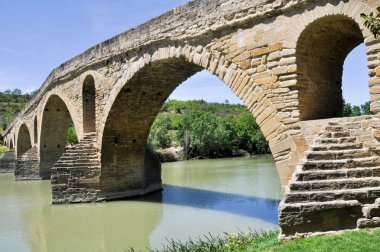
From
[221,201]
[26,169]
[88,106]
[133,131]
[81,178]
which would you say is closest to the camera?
[221,201]

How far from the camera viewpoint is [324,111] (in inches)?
317

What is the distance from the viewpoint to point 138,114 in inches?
570

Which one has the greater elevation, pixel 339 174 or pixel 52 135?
pixel 52 135

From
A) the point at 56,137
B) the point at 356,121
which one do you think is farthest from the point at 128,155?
the point at 56,137

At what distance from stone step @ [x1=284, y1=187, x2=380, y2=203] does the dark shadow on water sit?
169 inches

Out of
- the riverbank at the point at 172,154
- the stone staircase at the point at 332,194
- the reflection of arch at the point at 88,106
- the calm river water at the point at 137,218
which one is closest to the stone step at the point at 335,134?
the stone staircase at the point at 332,194

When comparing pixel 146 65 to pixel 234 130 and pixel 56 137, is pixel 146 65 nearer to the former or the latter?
pixel 56 137

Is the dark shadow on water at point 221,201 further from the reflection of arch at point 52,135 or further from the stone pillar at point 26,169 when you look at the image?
the stone pillar at point 26,169

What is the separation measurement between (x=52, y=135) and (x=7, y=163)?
10.4 meters

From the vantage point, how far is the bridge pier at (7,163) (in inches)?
1271

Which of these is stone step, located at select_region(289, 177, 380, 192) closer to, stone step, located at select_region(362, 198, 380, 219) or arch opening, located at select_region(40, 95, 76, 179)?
stone step, located at select_region(362, 198, 380, 219)

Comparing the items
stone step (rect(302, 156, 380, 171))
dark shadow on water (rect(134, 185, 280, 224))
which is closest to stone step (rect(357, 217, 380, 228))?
stone step (rect(302, 156, 380, 171))

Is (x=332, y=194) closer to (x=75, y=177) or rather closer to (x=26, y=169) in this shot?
(x=75, y=177)

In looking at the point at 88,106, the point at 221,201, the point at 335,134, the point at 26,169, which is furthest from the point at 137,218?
the point at 26,169
